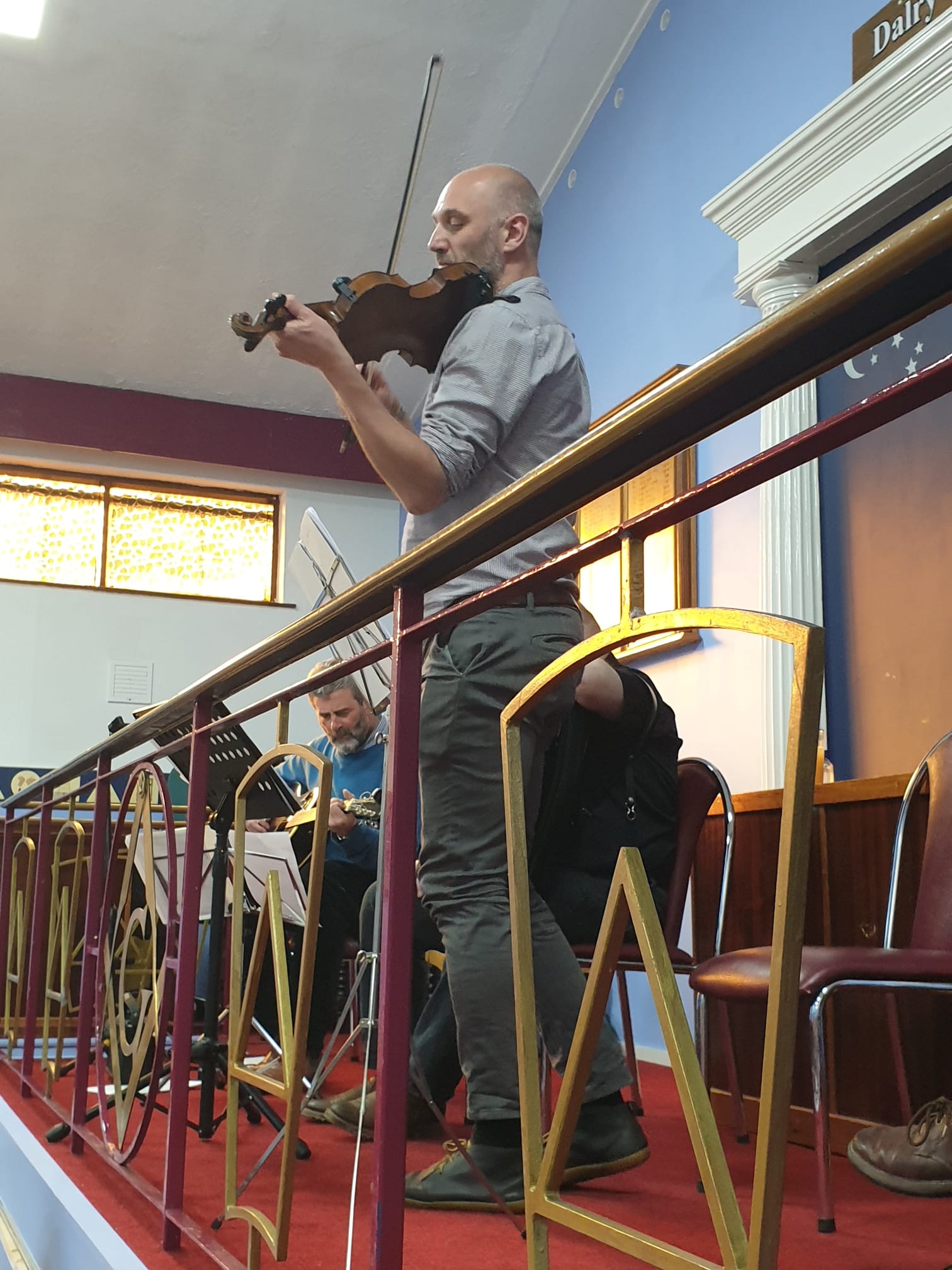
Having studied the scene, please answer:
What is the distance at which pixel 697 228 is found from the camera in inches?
165

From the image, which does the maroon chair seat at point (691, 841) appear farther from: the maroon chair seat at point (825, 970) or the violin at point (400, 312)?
the violin at point (400, 312)

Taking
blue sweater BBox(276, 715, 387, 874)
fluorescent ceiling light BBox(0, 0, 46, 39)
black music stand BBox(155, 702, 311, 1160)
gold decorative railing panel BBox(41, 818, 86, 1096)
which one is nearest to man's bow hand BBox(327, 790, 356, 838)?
blue sweater BBox(276, 715, 387, 874)

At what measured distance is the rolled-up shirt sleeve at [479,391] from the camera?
1.46 m

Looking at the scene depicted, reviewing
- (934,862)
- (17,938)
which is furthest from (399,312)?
(17,938)

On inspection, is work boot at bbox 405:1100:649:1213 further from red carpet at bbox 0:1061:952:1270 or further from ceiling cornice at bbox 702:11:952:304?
ceiling cornice at bbox 702:11:952:304

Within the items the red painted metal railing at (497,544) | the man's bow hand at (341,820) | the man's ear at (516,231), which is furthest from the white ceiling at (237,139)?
the red painted metal railing at (497,544)

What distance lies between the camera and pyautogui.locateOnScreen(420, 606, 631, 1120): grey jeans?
4.50 feet

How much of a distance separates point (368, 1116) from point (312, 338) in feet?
4.28

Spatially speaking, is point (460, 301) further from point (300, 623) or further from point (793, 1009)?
point (793, 1009)

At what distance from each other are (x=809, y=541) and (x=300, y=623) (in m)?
2.53

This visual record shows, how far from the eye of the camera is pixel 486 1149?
1372 mm

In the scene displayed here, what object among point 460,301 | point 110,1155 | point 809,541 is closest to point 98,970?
point 110,1155

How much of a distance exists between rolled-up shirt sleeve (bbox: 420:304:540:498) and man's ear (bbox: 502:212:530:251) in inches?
7.9

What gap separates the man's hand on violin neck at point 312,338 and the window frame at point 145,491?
519 centimetres
